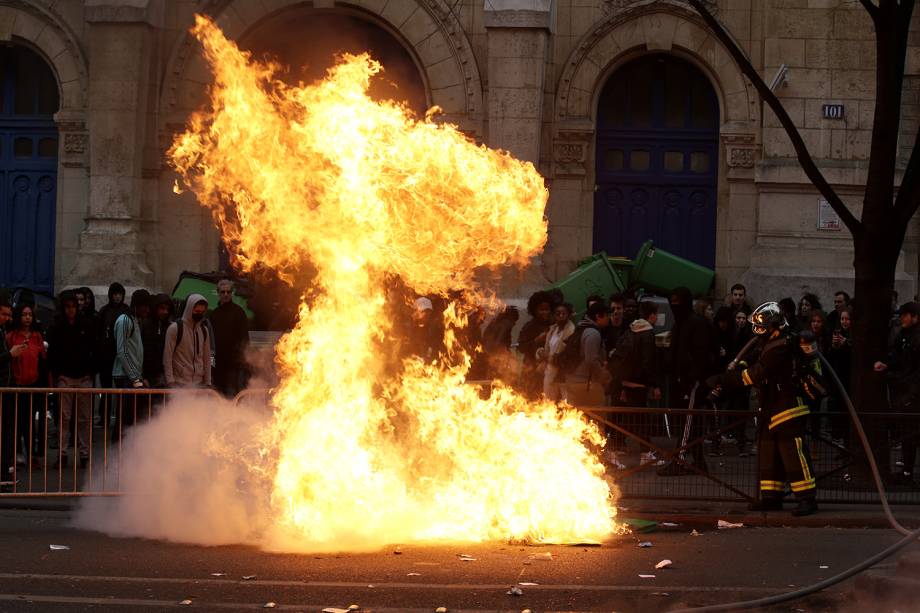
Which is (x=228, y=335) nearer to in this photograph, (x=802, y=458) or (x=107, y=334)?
(x=107, y=334)

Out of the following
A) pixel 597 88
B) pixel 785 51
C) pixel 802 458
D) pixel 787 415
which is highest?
pixel 785 51

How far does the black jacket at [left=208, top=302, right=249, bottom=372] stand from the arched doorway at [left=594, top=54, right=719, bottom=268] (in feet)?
24.3

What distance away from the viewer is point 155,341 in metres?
14.5

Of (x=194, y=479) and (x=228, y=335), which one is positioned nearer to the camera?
(x=194, y=479)

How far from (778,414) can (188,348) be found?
5705mm

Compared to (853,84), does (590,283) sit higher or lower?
lower

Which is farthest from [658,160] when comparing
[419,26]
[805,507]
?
[805,507]

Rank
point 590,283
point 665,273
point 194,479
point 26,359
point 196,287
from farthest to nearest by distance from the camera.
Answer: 1. point 665,273
2. point 590,283
3. point 196,287
4. point 26,359
5. point 194,479

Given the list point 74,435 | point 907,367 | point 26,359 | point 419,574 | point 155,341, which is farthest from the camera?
point 155,341

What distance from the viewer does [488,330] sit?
15.8 meters

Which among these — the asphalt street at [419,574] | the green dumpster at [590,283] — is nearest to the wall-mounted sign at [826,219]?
the green dumpster at [590,283]

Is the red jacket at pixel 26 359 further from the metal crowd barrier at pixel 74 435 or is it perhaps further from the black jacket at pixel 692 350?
the black jacket at pixel 692 350

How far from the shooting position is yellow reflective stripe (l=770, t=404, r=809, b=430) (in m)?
11.6

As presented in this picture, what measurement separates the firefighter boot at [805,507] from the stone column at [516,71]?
849cm
